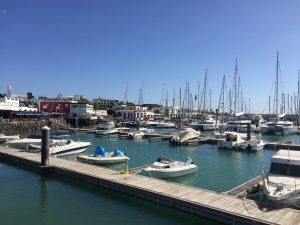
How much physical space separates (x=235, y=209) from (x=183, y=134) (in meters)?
38.0

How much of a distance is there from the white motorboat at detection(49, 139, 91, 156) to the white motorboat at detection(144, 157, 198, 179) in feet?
49.4

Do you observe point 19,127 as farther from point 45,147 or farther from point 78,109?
point 45,147

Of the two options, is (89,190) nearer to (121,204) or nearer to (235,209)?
(121,204)

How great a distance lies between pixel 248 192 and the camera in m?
21.4

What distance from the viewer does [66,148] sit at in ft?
131

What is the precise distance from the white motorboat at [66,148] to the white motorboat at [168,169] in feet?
49.4

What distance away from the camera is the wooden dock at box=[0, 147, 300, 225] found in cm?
1550

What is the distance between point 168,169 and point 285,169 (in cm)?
990

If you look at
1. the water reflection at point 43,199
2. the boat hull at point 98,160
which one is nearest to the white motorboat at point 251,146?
the boat hull at point 98,160

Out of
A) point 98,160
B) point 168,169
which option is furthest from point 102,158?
point 168,169

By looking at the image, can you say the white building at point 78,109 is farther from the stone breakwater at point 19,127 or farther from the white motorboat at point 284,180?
the white motorboat at point 284,180

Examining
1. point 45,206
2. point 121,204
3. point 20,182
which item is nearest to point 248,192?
point 121,204

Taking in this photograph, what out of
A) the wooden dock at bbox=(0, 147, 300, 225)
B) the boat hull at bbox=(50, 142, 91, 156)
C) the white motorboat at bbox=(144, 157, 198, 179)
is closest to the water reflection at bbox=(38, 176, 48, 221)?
the wooden dock at bbox=(0, 147, 300, 225)

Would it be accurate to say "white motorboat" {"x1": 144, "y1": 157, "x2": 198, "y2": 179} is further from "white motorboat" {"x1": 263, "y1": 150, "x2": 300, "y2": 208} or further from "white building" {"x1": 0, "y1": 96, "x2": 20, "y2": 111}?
"white building" {"x1": 0, "y1": 96, "x2": 20, "y2": 111}
